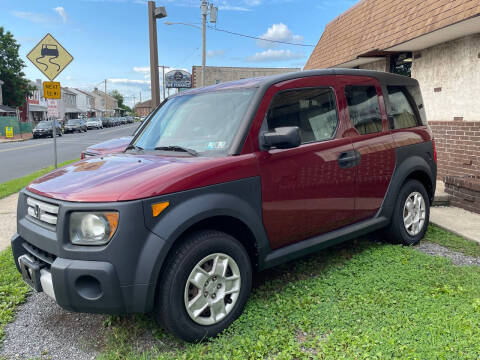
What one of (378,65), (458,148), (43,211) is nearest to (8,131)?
(378,65)

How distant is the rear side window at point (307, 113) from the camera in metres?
3.25

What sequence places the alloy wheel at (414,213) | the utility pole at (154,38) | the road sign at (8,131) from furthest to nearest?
the road sign at (8,131) < the utility pole at (154,38) < the alloy wheel at (414,213)

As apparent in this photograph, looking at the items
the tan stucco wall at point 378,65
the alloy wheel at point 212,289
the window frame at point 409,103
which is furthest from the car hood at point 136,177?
the tan stucco wall at point 378,65

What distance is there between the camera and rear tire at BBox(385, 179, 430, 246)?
167 inches

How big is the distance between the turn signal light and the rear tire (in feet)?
8.88

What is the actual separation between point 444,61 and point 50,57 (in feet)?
27.8

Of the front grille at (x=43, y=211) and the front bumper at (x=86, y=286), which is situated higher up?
the front grille at (x=43, y=211)

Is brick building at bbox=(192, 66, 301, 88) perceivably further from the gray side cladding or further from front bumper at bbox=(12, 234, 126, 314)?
front bumper at bbox=(12, 234, 126, 314)

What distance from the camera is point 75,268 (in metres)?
2.38

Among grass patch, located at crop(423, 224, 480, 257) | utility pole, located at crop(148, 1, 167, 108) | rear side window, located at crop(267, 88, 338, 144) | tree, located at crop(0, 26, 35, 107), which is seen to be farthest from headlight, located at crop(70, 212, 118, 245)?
tree, located at crop(0, 26, 35, 107)

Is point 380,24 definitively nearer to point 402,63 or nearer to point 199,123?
point 402,63

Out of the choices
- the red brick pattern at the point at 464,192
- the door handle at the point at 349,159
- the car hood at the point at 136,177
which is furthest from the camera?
the red brick pattern at the point at 464,192

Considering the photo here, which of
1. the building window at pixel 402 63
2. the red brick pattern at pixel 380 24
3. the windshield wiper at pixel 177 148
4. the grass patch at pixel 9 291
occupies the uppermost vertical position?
the red brick pattern at pixel 380 24

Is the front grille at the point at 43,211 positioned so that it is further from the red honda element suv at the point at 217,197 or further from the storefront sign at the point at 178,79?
the storefront sign at the point at 178,79
